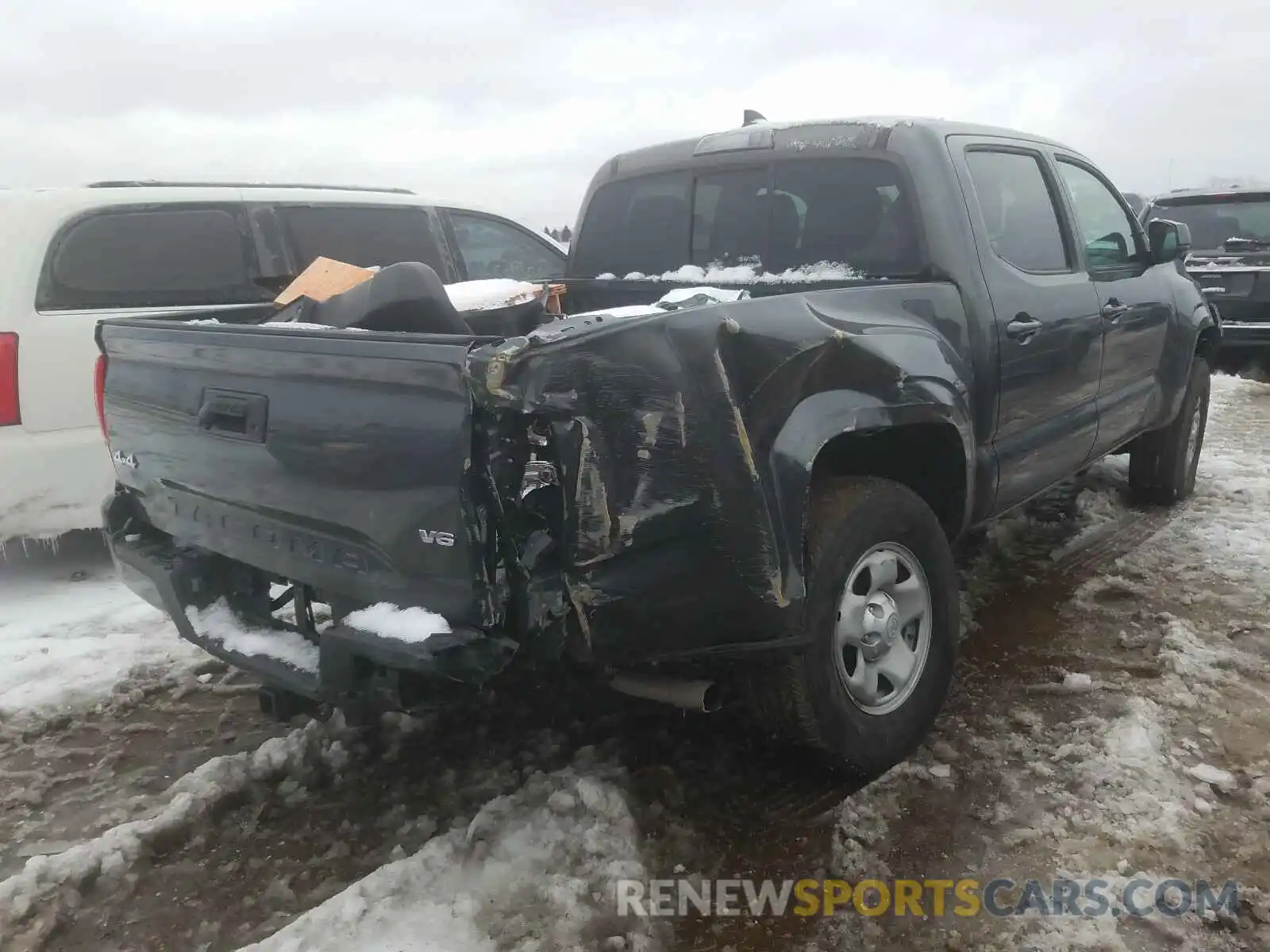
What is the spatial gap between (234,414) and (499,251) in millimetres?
4119

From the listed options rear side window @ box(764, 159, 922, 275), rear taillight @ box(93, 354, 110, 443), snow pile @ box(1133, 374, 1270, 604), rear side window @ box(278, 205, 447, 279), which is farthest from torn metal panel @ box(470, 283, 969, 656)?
rear side window @ box(278, 205, 447, 279)

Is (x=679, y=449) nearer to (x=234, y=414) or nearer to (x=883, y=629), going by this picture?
(x=883, y=629)

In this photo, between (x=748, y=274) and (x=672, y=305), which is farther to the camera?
(x=748, y=274)

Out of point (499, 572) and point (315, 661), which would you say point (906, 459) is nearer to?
point (499, 572)

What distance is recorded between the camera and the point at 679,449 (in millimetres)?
2129

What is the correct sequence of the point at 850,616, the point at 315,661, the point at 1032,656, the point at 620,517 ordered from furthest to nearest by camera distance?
the point at 1032,656 < the point at 850,616 < the point at 315,661 < the point at 620,517

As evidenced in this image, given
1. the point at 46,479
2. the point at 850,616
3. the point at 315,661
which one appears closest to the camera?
the point at 315,661

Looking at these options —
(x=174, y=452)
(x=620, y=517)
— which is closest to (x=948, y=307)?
(x=620, y=517)

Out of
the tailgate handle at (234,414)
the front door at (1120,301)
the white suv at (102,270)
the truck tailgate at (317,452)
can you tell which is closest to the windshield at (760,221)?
the front door at (1120,301)

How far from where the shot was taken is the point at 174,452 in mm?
2674

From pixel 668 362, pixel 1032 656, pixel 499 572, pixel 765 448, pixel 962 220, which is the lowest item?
pixel 1032 656

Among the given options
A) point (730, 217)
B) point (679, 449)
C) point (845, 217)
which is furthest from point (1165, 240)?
point (679, 449)

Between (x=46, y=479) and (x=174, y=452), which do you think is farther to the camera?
(x=46, y=479)

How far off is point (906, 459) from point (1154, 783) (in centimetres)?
115
